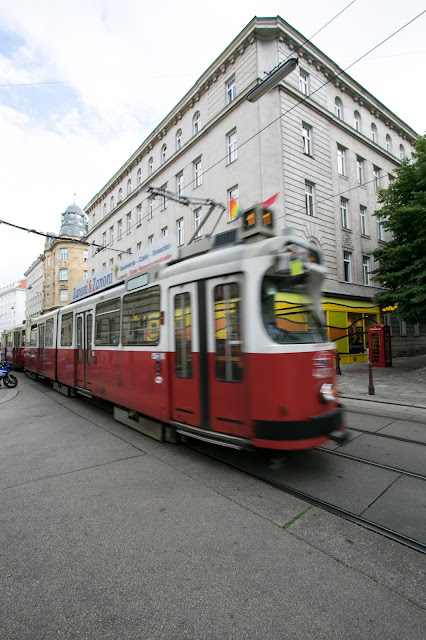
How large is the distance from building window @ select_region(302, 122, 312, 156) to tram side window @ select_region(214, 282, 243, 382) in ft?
55.2

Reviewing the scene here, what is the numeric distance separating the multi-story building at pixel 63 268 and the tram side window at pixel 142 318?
139 ft

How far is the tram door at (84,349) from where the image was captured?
25.1ft

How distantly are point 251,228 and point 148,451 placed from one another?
357cm

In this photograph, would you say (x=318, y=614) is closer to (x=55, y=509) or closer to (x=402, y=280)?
(x=55, y=509)

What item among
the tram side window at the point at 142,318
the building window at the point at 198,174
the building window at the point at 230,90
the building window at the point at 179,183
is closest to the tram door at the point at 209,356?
the tram side window at the point at 142,318

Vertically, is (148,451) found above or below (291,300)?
below

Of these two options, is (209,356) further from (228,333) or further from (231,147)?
(231,147)

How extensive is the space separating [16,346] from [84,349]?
15.4m

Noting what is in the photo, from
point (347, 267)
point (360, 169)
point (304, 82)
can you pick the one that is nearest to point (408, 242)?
point (347, 267)

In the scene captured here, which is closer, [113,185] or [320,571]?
[320,571]

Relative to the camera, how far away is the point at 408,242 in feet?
43.1

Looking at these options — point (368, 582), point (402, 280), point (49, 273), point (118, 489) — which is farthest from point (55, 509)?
point (49, 273)

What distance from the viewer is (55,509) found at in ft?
10.8

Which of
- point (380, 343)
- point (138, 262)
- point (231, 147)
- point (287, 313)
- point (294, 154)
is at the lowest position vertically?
point (380, 343)
